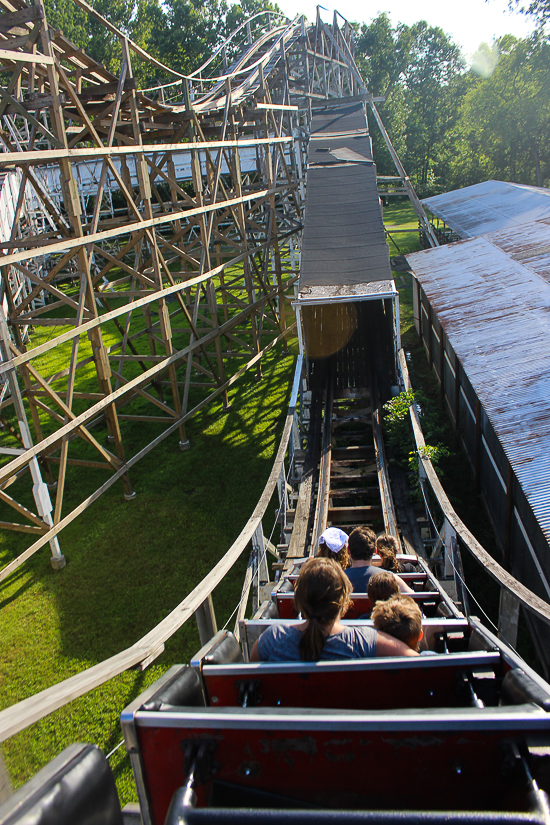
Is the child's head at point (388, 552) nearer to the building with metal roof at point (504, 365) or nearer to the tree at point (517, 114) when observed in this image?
the building with metal roof at point (504, 365)

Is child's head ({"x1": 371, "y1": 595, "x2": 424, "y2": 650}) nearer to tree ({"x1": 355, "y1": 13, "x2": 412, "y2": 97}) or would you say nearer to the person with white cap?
the person with white cap

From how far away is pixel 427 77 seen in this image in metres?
50.7

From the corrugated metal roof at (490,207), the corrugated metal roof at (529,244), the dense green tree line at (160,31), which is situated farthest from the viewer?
the dense green tree line at (160,31)

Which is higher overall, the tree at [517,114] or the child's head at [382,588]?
the tree at [517,114]

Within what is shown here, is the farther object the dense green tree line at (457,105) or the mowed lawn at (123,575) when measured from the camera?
the dense green tree line at (457,105)

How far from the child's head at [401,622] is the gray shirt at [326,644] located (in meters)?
0.12

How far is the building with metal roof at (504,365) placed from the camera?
5895mm

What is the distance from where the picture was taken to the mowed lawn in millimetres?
5707

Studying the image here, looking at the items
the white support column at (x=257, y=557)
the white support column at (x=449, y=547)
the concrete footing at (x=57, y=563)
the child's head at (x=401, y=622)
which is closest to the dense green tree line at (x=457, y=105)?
the white support column at (x=449, y=547)

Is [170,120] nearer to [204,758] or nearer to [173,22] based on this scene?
[204,758]

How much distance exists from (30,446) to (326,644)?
5601mm

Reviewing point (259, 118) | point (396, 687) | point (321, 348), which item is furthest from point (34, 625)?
point (259, 118)

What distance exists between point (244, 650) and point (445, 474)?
655 cm

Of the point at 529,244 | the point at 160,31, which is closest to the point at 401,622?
the point at 529,244
